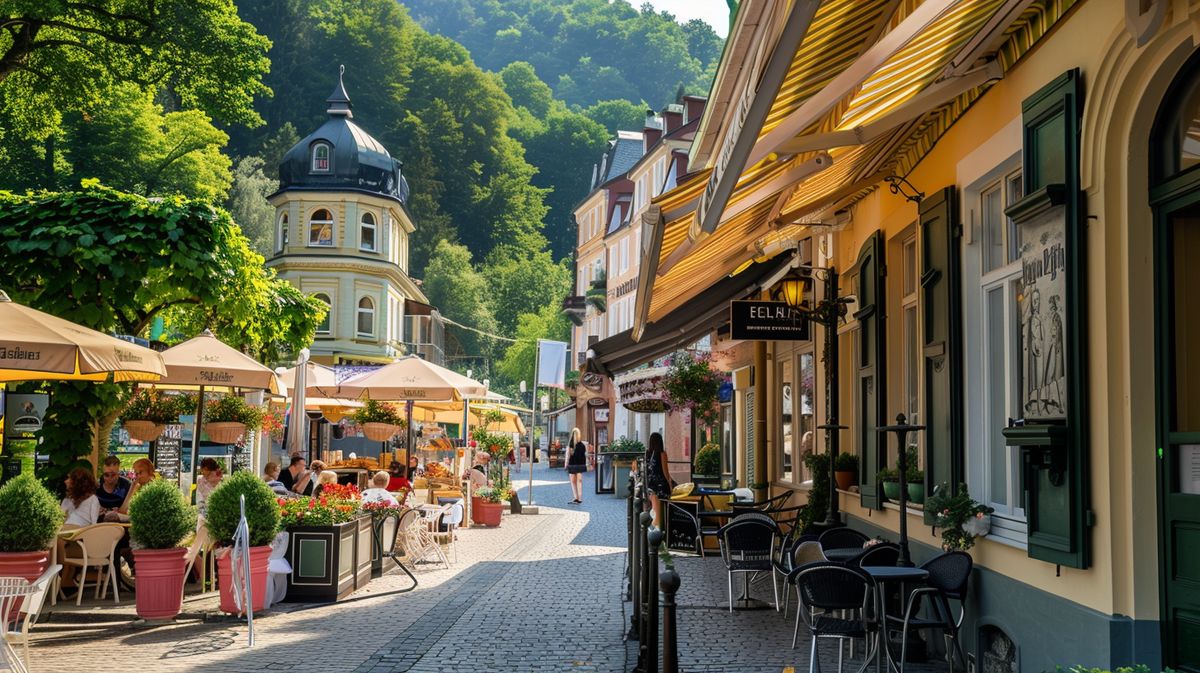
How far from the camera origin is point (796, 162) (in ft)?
29.4

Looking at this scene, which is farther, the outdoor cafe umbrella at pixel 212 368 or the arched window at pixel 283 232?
the arched window at pixel 283 232

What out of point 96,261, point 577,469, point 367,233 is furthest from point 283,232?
point 96,261

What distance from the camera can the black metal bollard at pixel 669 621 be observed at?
20.6 feet

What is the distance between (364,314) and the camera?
54375 millimetres

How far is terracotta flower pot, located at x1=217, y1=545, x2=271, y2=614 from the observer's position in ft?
36.0

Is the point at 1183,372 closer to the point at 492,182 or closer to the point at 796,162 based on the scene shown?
the point at 796,162

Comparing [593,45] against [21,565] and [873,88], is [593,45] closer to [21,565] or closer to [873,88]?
[21,565]

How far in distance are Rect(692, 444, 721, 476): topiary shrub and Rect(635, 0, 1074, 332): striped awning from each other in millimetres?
12713

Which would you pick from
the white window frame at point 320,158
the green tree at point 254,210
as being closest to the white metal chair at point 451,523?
the white window frame at point 320,158

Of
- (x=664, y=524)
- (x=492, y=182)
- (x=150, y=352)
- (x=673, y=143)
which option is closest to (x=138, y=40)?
(x=150, y=352)

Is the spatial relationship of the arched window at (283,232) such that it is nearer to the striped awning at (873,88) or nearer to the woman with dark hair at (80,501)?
the woman with dark hair at (80,501)

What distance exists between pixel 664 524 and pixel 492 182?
200 feet

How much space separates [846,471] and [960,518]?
485cm

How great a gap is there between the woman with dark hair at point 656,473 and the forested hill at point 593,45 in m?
70.1
